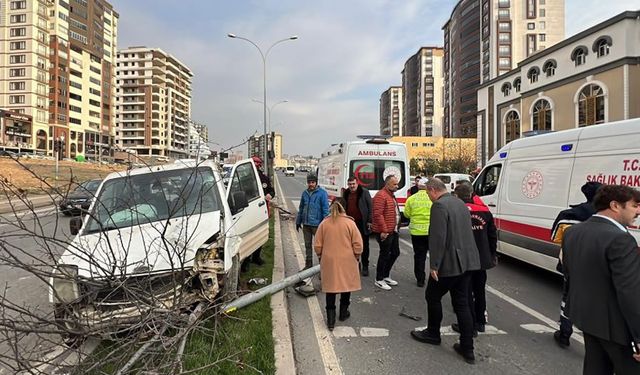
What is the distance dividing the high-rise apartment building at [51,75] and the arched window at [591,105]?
247ft

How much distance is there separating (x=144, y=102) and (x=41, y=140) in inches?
1320

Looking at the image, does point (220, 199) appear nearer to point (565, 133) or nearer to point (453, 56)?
point (565, 133)

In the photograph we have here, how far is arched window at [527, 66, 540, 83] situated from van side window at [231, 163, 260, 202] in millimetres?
46150

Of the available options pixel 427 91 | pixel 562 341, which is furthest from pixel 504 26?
pixel 562 341

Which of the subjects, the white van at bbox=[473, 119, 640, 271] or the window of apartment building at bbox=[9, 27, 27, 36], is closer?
the white van at bbox=[473, 119, 640, 271]

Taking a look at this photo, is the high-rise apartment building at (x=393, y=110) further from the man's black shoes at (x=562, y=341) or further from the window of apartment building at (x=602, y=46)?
the man's black shoes at (x=562, y=341)

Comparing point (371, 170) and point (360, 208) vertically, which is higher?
point (371, 170)

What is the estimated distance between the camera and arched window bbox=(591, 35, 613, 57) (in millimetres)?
33781

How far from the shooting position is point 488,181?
25.1 feet

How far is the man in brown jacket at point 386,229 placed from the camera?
231 inches

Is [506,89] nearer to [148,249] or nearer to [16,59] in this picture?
[148,249]

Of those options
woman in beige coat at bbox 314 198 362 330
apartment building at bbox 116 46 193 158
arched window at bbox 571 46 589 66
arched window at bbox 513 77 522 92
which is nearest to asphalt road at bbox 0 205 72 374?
woman in beige coat at bbox 314 198 362 330

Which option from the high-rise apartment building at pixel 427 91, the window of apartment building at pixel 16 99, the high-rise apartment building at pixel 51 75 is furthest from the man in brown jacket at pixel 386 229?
the high-rise apartment building at pixel 427 91

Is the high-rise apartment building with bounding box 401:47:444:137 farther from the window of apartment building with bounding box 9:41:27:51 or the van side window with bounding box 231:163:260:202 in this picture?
the van side window with bounding box 231:163:260:202
